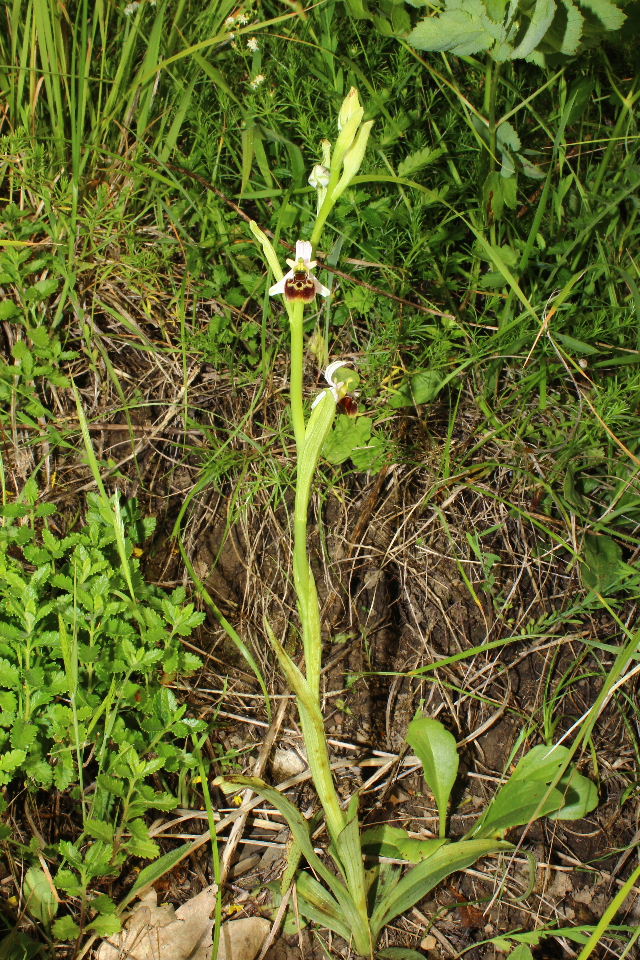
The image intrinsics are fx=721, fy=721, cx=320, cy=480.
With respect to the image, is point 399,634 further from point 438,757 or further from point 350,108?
point 350,108

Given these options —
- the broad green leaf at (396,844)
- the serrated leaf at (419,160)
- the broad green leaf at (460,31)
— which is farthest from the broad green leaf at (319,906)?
the broad green leaf at (460,31)

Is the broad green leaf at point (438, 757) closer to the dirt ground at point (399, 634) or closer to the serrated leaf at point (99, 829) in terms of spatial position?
the dirt ground at point (399, 634)

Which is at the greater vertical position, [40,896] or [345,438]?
[345,438]

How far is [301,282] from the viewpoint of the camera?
1.40 meters

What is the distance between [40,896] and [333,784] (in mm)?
673

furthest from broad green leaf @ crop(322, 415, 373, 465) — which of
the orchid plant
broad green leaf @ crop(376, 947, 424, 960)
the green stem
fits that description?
broad green leaf @ crop(376, 947, 424, 960)

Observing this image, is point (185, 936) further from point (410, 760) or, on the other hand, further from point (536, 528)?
point (536, 528)

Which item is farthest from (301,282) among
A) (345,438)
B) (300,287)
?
(345,438)

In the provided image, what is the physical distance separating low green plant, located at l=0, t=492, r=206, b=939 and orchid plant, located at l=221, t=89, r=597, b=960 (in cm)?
23

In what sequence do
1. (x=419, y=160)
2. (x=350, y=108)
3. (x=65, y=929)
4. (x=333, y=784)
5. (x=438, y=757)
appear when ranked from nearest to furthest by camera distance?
(x=350, y=108) → (x=65, y=929) → (x=333, y=784) → (x=438, y=757) → (x=419, y=160)

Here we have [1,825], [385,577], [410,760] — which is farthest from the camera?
[385,577]

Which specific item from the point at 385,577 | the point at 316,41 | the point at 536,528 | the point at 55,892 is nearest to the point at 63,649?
the point at 55,892

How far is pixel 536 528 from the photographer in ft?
6.47

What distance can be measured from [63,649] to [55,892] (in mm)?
515
